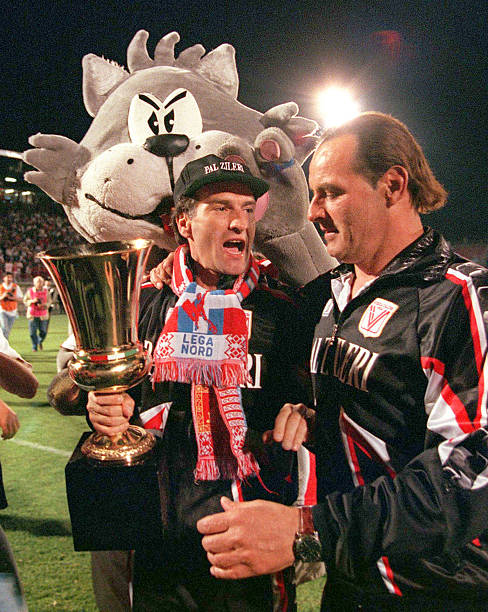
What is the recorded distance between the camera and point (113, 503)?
1.27 m

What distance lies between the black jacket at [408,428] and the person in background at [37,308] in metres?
9.12

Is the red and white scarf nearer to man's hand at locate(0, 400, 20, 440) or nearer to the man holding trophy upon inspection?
the man holding trophy

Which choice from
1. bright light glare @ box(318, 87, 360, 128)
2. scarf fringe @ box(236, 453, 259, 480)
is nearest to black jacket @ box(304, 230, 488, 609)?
scarf fringe @ box(236, 453, 259, 480)

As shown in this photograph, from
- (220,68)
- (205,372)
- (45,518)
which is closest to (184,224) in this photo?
(205,372)

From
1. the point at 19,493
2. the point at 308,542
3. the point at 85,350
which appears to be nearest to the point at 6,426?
the point at 85,350

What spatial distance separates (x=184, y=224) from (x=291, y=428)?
0.97 metres

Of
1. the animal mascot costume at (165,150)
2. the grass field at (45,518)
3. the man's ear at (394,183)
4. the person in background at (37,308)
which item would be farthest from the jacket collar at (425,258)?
the person in background at (37,308)

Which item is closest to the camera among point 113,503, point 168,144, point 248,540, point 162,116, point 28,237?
point 248,540

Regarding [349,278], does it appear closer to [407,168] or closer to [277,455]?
[407,168]

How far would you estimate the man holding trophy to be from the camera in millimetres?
1655

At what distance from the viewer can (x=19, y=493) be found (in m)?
3.74

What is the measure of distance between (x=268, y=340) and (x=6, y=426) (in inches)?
44.5

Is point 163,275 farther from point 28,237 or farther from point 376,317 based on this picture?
point 28,237

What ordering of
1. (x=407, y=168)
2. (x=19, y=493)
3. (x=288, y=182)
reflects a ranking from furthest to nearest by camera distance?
(x=19, y=493) < (x=288, y=182) < (x=407, y=168)
